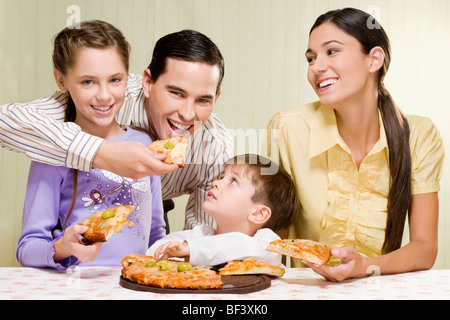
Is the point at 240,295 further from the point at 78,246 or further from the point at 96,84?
the point at 96,84

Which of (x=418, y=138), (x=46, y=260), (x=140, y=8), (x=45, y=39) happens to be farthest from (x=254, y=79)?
(x=46, y=260)

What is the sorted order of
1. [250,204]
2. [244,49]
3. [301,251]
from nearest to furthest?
[301,251] < [250,204] < [244,49]

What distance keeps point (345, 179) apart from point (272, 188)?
331 mm

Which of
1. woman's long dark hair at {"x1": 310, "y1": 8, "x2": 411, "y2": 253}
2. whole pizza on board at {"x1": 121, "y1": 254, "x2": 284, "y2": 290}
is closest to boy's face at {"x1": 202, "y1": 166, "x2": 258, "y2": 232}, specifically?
whole pizza on board at {"x1": 121, "y1": 254, "x2": 284, "y2": 290}

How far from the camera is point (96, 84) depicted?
5.50 feet

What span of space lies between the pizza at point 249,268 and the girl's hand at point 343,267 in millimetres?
94

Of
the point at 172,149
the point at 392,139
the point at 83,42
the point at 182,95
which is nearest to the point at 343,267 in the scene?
the point at 172,149

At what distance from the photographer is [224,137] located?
2271 millimetres

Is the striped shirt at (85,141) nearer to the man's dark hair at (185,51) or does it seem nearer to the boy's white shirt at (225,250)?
the man's dark hair at (185,51)

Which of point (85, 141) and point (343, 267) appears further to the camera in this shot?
point (85, 141)

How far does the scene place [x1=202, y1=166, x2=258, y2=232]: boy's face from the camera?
171 centimetres

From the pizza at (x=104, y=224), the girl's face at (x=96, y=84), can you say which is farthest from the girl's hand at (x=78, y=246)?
the girl's face at (x=96, y=84)

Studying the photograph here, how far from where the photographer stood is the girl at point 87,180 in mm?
1587

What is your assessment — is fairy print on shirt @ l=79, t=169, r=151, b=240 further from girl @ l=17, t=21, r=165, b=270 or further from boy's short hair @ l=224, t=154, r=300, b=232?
boy's short hair @ l=224, t=154, r=300, b=232
